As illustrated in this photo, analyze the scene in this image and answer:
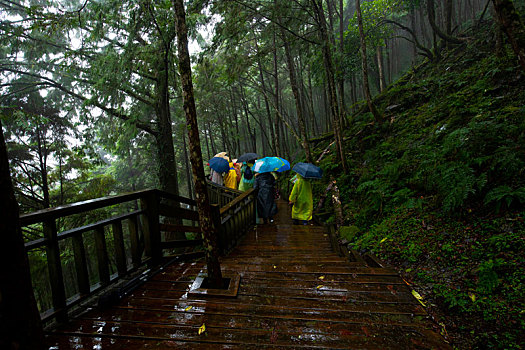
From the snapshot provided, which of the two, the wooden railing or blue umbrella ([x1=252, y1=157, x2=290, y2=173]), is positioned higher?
blue umbrella ([x1=252, y1=157, x2=290, y2=173])

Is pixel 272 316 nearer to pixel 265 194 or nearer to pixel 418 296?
pixel 418 296

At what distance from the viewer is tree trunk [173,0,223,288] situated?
106 inches

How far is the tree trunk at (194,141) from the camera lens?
2.68 m

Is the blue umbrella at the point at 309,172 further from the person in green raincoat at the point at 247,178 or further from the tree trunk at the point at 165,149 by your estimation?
the tree trunk at the point at 165,149

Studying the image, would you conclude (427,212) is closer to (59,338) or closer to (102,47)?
(59,338)

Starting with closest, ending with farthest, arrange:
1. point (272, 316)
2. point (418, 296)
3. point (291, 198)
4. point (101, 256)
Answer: point (272, 316)
point (418, 296)
point (101, 256)
point (291, 198)

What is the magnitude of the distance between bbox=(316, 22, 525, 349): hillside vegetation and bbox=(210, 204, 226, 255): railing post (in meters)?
2.43

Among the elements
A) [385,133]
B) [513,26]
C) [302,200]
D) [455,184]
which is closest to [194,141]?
[455,184]

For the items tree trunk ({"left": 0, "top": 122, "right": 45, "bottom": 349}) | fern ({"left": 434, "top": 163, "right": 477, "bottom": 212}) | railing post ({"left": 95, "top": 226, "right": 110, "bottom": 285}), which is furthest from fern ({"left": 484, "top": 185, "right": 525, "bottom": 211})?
railing post ({"left": 95, "top": 226, "right": 110, "bottom": 285})

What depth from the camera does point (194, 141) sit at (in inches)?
108

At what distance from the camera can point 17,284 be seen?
3.32ft

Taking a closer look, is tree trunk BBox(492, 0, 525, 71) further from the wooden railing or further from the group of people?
the wooden railing

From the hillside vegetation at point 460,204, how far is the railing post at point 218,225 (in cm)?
243

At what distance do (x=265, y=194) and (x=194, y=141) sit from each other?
4.04 metres
